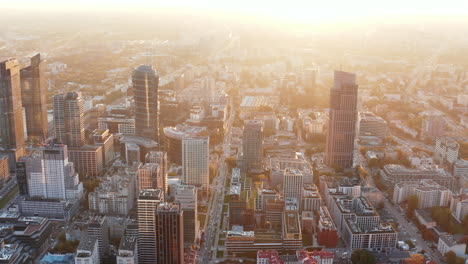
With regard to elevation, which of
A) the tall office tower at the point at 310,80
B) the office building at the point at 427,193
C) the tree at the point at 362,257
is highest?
the tall office tower at the point at 310,80

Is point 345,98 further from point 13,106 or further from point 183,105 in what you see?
point 13,106

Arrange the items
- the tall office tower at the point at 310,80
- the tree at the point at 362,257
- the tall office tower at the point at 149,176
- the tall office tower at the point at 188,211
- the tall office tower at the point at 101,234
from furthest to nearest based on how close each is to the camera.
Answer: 1. the tall office tower at the point at 310,80
2. the tall office tower at the point at 149,176
3. the tall office tower at the point at 188,211
4. the tall office tower at the point at 101,234
5. the tree at the point at 362,257

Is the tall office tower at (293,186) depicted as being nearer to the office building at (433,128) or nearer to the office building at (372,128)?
the office building at (372,128)

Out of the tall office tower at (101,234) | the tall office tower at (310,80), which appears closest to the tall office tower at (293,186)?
the tall office tower at (101,234)

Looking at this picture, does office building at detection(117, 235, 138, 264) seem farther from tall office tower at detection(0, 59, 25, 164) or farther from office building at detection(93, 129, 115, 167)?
tall office tower at detection(0, 59, 25, 164)

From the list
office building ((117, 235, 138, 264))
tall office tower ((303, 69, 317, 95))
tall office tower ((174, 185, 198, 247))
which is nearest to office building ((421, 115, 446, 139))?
tall office tower ((303, 69, 317, 95))

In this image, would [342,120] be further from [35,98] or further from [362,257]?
[35,98]

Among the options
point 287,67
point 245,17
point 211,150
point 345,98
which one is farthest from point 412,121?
point 245,17
